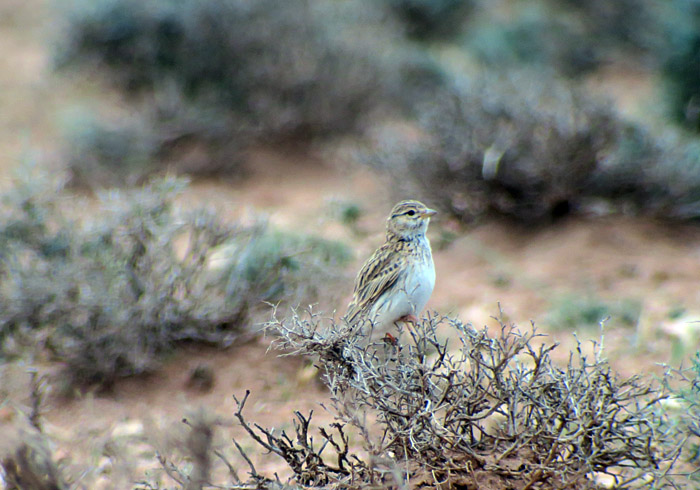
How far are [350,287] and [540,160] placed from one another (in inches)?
98.5

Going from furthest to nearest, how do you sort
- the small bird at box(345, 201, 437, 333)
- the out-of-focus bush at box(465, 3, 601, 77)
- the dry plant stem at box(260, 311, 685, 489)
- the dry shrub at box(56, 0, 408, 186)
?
the out-of-focus bush at box(465, 3, 601, 77)
the dry shrub at box(56, 0, 408, 186)
the small bird at box(345, 201, 437, 333)
the dry plant stem at box(260, 311, 685, 489)

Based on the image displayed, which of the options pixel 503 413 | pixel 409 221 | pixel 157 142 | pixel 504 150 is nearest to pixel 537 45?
pixel 504 150

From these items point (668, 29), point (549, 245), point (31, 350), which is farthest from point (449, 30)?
point (31, 350)

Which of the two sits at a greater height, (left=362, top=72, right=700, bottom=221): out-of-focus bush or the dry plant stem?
(left=362, top=72, right=700, bottom=221): out-of-focus bush

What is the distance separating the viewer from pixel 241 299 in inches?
232

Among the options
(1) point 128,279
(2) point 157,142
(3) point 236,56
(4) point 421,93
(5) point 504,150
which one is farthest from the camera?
(4) point 421,93

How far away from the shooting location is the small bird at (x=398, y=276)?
426 cm

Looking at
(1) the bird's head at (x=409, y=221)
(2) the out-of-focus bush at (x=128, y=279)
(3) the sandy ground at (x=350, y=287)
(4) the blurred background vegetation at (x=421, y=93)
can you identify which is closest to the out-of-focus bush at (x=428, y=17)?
(4) the blurred background vegetation at (x=421, y=93)

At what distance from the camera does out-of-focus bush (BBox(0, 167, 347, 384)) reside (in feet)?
18.1

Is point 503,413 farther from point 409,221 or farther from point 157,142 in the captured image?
point 157,142

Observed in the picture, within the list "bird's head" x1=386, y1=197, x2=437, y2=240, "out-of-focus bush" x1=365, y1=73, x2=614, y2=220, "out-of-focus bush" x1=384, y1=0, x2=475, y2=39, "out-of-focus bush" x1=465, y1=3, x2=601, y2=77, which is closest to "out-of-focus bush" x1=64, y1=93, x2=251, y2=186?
"out-of-focus bush" x1=365, y1=73, x2=614, y2=220

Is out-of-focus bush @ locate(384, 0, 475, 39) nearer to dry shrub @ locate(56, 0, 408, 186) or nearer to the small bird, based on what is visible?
dry shrub @ locate(56, 0, 408, 186)

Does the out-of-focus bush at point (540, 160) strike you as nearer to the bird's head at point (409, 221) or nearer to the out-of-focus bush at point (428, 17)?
the bird's head at point (409, 221)

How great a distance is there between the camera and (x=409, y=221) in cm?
480
